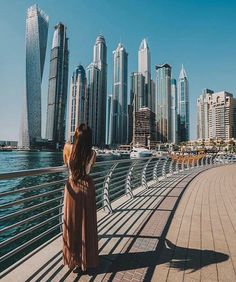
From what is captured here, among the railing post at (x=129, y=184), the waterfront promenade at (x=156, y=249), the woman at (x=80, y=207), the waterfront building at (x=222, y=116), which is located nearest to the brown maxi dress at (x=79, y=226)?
the woman at (x=80, y=207)

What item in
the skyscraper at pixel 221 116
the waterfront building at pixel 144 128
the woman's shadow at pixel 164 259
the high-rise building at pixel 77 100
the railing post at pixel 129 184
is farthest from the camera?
the waterfront building at pixel 144 128

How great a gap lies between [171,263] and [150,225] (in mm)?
1451

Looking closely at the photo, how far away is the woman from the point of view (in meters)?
2.80

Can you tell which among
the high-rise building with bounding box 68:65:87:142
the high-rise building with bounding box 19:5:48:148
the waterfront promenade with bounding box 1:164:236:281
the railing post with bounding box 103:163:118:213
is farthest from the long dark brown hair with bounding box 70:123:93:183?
the high-rise building with bounding box 68:65:87:142

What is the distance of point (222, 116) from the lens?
168 metres

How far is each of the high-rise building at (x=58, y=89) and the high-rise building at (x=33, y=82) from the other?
70.3ft

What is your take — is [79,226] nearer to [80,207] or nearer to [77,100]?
[80,207]

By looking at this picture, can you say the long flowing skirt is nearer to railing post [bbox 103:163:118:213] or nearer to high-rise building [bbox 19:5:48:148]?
railing post [bbox 103:163:118:213]

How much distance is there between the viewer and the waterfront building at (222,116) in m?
166

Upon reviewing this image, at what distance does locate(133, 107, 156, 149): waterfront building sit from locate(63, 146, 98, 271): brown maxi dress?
170 metres

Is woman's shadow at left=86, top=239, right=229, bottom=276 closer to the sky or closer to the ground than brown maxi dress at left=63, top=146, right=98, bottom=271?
closer to the ground

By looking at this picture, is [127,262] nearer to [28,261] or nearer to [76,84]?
[28,261]

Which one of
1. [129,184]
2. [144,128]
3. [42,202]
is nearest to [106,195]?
[42,202]

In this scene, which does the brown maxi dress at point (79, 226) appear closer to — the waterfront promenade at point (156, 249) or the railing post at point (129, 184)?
the waterfront promenade at point (156, 249)
